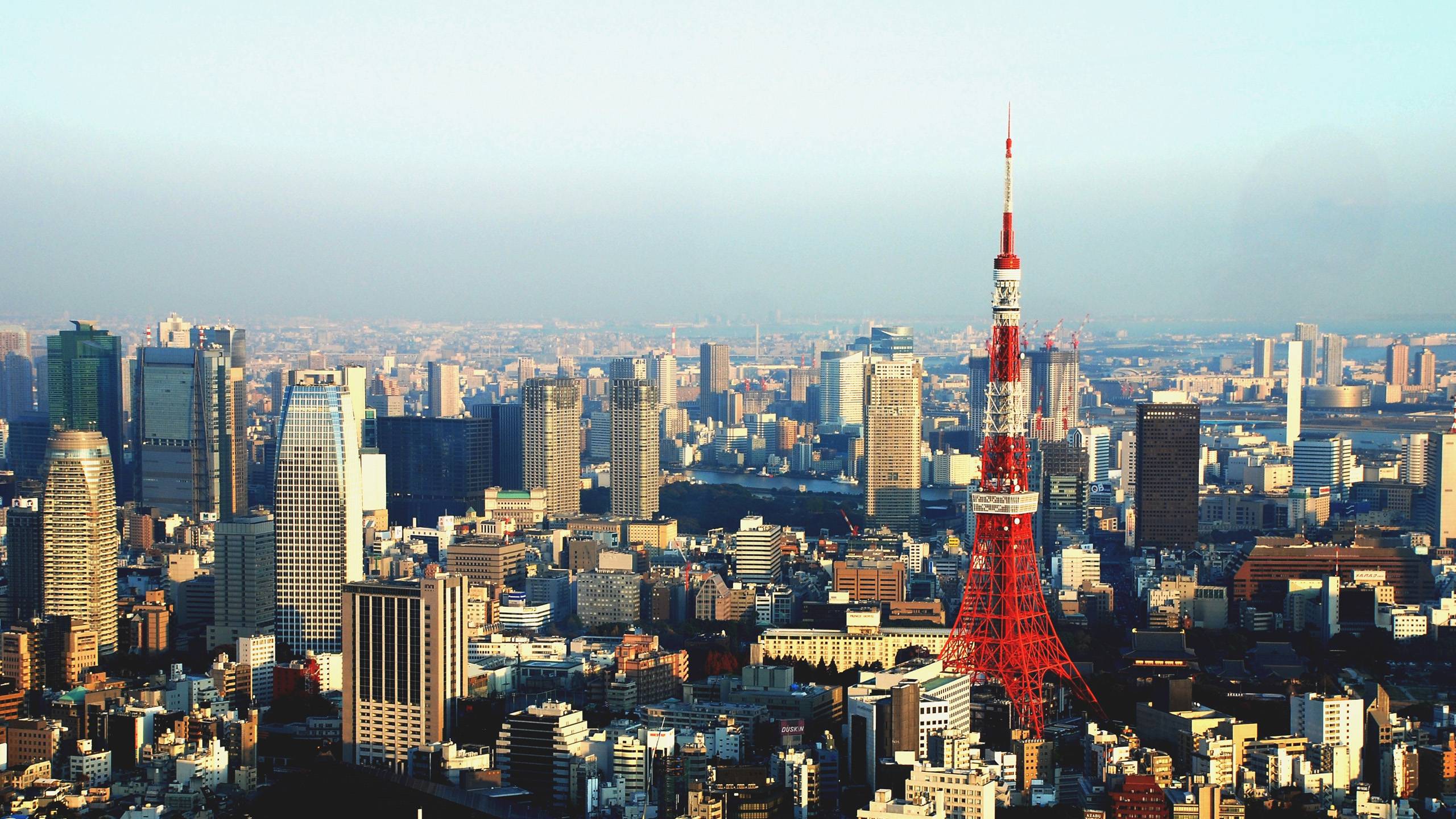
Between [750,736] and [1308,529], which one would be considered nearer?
[750,736]

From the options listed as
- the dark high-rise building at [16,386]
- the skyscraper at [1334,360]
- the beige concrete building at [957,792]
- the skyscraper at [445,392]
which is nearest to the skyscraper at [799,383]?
the skyscraper at [445,392]

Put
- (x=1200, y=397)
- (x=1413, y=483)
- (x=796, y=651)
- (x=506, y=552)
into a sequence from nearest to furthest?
(x=796, y=651)
(x=506, y=552)
(x=1413, y=483)
(x=1200, y=397)

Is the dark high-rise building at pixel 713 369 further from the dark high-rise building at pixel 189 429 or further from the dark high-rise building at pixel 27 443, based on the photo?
the dark high-rise building at pixel 27 443

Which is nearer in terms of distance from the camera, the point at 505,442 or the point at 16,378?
the point at 16,378

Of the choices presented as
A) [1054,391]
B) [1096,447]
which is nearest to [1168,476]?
[1096,447]

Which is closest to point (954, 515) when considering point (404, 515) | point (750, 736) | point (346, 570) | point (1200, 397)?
point (1200, 397)

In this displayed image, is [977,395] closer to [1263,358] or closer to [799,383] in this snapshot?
[799,383]

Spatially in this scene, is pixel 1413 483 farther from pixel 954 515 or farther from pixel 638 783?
pixel 638 783
